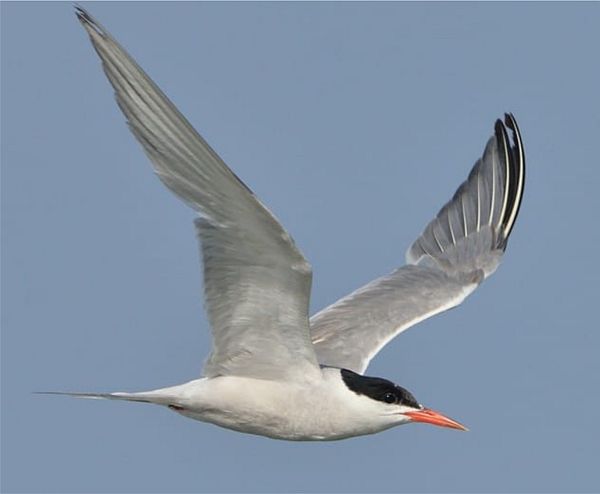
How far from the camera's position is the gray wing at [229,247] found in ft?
21.9

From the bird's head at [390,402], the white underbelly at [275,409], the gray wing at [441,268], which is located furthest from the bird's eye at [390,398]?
the gray wing at [441,268]

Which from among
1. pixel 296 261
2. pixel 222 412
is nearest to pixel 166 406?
pixel 222 412

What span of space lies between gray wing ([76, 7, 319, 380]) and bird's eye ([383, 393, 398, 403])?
1.46ft

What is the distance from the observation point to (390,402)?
27.4 ft

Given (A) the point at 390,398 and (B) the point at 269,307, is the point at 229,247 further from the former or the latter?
(A) the point at 390,398

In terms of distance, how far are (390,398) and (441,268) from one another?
2799mm

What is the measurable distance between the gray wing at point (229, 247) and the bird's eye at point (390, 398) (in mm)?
446

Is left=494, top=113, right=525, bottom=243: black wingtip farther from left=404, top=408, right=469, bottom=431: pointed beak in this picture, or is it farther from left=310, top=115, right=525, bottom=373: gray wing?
→ left=404, top=408, right=469, bottom=431: pointed beak

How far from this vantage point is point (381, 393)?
8.34 metres

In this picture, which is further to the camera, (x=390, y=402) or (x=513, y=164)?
(x=513, y=164)

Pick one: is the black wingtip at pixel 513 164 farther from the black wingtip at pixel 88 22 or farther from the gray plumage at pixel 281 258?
the black wingtip at pixel 88 22

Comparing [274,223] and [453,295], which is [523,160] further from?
[274,223]

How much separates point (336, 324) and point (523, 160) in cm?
241

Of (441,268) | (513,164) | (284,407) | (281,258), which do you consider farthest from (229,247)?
(513,164)
